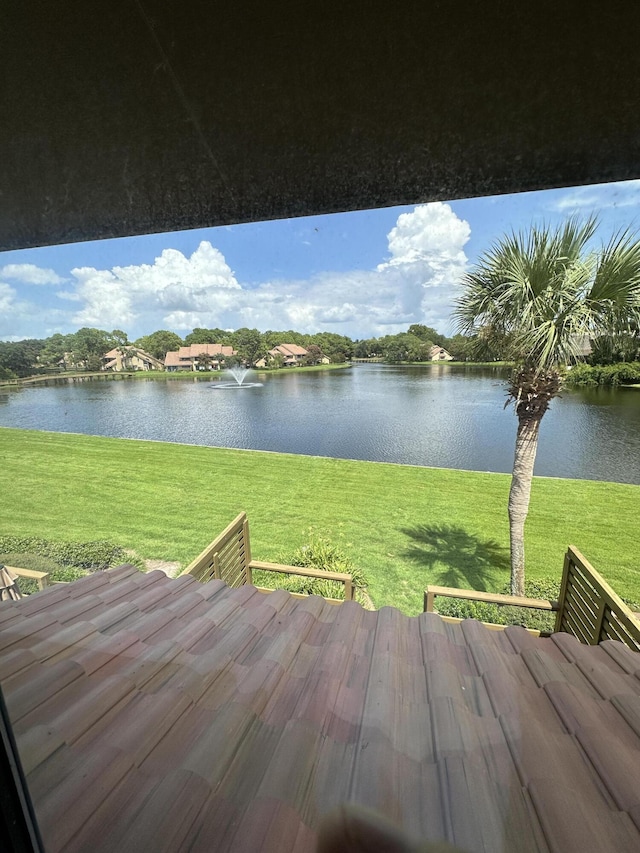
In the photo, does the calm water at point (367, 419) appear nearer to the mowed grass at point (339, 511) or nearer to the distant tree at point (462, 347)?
the mowed grass at point (339, 511)

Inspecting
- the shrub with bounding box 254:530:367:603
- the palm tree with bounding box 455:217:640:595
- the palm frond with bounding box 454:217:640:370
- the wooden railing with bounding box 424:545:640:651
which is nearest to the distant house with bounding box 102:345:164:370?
the shrub with bounding box 254:530:367:603

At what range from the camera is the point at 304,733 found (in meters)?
0.55

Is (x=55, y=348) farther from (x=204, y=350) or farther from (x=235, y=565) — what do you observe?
(x=204, y=350)

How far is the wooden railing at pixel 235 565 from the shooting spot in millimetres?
1896

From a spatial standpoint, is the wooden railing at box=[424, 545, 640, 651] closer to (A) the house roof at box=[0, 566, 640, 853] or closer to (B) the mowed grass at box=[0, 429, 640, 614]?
(A) the house roof at box=[0, 566, 640, 853]

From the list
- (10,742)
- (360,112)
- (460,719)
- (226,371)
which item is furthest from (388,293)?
(226,371)

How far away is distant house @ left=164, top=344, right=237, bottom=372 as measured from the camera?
6.24 meters

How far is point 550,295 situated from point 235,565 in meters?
2.93

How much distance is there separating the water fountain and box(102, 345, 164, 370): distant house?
63.4 inches

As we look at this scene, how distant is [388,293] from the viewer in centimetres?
341

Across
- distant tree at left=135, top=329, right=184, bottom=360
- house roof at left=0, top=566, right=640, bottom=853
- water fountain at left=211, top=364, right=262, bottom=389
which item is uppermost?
distant tree at left=135, top=329, right=184, bottom=360

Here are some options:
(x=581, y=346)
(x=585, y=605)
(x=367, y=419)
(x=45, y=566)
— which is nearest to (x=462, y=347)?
(x=581, y=346)

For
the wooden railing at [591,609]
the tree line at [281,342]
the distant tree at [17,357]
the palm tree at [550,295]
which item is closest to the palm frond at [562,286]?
the palm tree at [550,295]

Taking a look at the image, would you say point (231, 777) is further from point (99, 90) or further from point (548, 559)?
point (548, 559)
